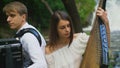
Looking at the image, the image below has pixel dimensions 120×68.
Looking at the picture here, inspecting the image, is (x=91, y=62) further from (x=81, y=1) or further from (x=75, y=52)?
(x=81, y=1)

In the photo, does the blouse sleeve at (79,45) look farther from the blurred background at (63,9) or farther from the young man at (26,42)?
the blurred background at (63,9)

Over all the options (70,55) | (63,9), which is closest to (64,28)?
(70,55)

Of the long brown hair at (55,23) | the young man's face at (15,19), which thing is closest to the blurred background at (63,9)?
the long brown hair at (55,23)

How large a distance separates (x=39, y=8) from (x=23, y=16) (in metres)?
22.7

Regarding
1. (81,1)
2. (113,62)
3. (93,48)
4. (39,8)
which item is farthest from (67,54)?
(39,8)

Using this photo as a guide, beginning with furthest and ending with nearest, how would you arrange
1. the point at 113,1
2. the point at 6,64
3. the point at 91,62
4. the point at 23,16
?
the point at 113,1
the point at 91,62
the point at 23,16
the point at 6,64

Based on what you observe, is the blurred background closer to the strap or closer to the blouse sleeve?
the blouse sleeve

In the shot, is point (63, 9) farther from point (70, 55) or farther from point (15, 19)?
point (15, 19)

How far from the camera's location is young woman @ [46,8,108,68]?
3.16m

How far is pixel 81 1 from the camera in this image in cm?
1967

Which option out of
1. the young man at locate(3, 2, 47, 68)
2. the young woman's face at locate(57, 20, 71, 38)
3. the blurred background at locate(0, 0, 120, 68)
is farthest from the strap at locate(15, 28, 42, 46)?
the blurred background at locate(0, 0, 120, 68)

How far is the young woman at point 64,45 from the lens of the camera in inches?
124

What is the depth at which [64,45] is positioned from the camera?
128 inches

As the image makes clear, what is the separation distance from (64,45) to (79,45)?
0.40 feet
